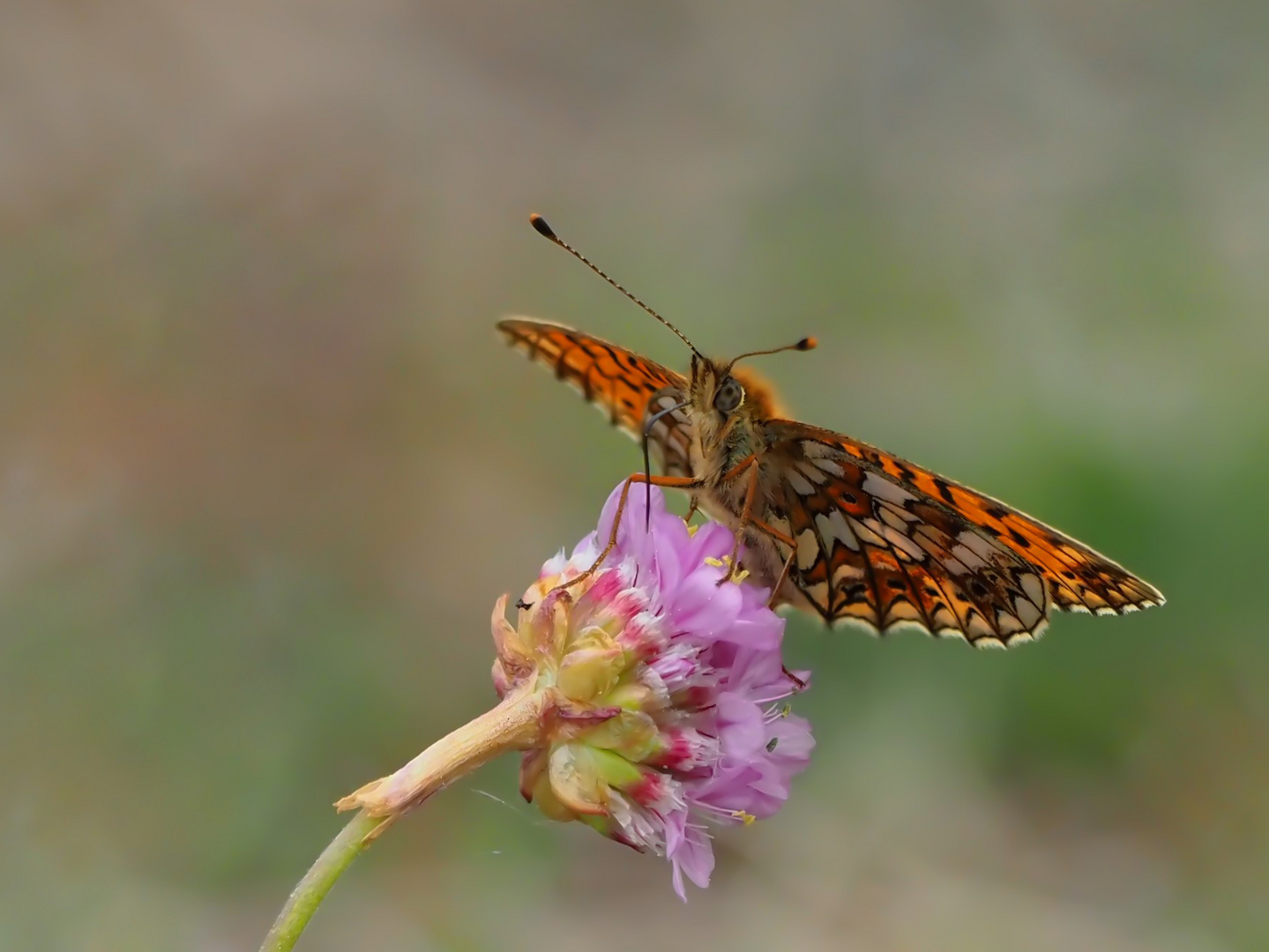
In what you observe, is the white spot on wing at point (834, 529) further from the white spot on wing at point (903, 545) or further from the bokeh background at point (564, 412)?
the bokeh background at point (564, 412)

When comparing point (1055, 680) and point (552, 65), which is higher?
point (552, 65)

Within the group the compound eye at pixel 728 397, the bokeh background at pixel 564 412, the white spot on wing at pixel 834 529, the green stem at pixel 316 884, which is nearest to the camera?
the green stem at pixel 316 884

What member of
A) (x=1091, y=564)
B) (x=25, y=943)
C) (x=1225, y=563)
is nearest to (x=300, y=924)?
(x=1091, y=564)

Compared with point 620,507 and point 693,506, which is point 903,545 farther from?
point 620,507

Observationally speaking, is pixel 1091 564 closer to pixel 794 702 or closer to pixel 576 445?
pixel 794 702

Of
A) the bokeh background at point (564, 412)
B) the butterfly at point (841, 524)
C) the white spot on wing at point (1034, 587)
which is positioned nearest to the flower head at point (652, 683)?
the butterfly at point (841, 524)

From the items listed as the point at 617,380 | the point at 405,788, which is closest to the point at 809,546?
the point at 617,380

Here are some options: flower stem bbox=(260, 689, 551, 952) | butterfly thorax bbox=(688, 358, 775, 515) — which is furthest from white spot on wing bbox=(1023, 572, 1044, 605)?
flower stem bbox=(260, 689, 551, 952)
